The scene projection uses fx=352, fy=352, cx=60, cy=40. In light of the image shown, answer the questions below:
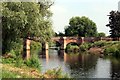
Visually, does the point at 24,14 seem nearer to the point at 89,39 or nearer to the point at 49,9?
the point at 49,9

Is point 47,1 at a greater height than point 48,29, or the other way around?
point 47,1

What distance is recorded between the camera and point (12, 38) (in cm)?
3666

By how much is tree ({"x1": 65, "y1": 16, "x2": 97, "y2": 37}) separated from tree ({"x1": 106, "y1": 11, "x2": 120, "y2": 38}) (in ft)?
100

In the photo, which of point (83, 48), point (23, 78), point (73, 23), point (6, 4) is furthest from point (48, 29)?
point (73, 23)

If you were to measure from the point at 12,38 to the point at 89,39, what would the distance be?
239 feet

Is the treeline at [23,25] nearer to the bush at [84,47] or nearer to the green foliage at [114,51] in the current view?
the green foliage at [114,51]

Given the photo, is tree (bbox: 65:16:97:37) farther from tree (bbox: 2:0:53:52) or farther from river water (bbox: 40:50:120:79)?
tree (bbox: 2:0:53:52)

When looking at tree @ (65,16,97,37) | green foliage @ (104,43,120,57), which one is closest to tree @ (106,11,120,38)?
green foliage @ (104,43,120,57)

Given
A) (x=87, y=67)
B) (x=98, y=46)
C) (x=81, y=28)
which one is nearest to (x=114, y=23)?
(x=98, y=46)

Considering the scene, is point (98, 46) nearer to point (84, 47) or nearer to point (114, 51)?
point (84, 47)

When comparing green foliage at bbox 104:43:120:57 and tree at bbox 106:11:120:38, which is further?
tree at bbox 106:11:120:38

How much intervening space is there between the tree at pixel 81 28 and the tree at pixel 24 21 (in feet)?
296

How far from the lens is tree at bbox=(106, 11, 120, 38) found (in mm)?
95438

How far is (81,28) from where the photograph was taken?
128m
